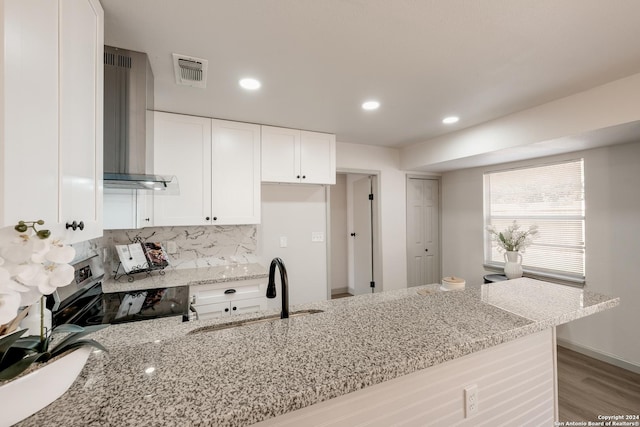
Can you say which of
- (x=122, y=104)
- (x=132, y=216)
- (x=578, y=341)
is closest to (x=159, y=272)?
(x=132, y=216)

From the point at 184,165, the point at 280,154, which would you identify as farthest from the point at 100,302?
the point at 280,154

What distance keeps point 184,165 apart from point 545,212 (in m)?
4.00

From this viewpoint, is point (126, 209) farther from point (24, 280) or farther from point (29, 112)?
point (24, 280)

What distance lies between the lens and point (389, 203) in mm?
4125

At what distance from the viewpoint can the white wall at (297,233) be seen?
11.5 ft

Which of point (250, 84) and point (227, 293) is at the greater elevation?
point (250, 84)

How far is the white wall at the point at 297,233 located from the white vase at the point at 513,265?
2162 millimetres

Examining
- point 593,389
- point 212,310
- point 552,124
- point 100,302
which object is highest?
point 552,124

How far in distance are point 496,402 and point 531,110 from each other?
2.61m

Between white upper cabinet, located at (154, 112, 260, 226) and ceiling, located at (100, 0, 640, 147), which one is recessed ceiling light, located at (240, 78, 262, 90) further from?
white upper cabinet, located at (154, 112, 260, 226)

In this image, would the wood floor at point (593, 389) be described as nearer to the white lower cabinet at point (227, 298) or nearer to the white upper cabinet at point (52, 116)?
the white lower cabinet at point (227, 298)

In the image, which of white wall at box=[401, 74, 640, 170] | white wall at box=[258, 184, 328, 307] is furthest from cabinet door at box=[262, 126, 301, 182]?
white wall at box=[401, 74, 640, 170]

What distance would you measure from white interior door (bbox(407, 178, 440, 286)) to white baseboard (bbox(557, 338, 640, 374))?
1.73 metres

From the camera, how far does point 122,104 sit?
160 centimetres
